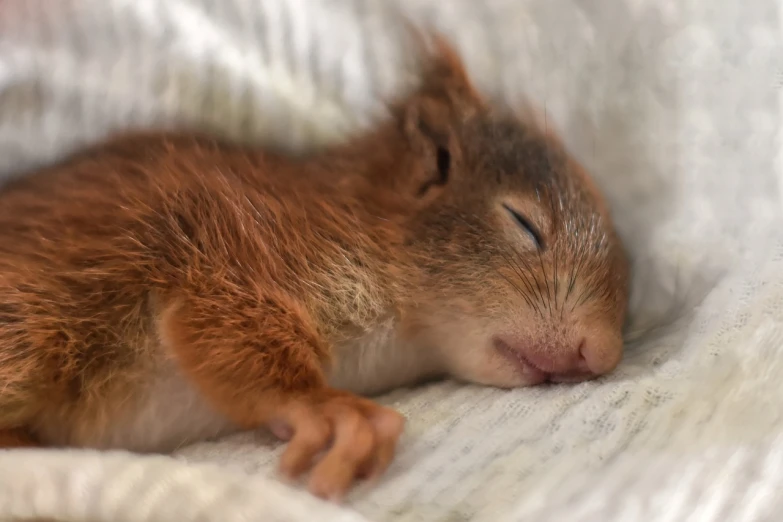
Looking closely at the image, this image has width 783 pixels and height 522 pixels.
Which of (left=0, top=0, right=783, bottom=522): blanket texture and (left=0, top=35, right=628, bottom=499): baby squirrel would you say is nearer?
(left=0, top=0, right=783, bottom=522): blanket texture

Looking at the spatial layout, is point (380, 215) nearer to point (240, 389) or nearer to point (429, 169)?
point (429, 169)

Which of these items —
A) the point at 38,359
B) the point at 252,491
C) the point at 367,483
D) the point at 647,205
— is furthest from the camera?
the point at 647,205

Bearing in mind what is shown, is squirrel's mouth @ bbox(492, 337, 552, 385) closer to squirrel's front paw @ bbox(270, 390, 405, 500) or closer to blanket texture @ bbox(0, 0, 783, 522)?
blanket texture @ bbox(0, 0, 783, 522)

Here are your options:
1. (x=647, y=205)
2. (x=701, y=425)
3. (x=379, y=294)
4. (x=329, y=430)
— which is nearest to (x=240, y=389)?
(x=329, y=430)

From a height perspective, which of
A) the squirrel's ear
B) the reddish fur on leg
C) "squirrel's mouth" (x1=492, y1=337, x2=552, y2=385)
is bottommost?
the reddish fur on leg

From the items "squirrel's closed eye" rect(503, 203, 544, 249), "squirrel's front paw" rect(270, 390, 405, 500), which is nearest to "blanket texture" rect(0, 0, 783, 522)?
"squirrel's front paw" rect(270, 390, 405, 500)

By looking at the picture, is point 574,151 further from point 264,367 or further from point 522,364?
point 264,367

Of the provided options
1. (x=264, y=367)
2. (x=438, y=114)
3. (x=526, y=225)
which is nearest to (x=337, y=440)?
(x=264, y=367)

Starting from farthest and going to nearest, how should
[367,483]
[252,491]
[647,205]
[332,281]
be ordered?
[647,205] → [332,281] → [367,483] → [252,491]
